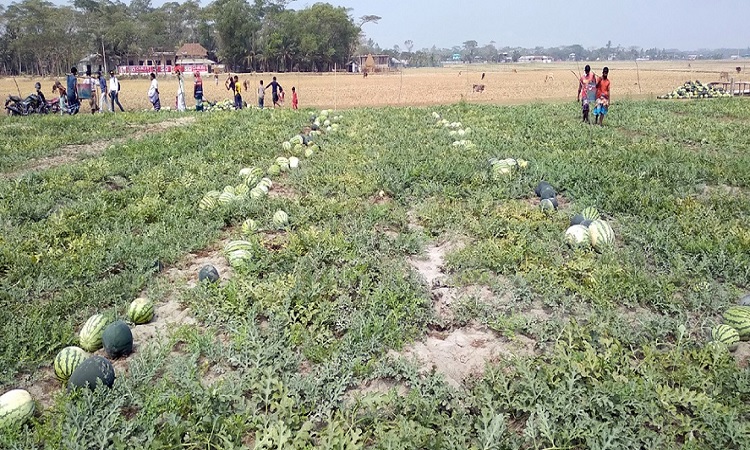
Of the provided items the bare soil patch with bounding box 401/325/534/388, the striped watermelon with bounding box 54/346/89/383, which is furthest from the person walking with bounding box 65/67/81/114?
the bare soil patch with bounding box 401/325/534/388

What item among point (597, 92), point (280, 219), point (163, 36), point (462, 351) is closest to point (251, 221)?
point (280, 219)

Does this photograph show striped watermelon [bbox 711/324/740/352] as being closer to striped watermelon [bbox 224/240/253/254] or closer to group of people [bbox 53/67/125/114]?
striped watermelon [bbox 224/240/253/254]

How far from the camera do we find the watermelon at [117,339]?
3781 millimetres

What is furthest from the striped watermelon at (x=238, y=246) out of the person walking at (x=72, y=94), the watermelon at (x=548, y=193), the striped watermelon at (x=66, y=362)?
the person walking at (x=72, y=94)

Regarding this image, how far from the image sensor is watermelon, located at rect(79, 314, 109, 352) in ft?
12.9

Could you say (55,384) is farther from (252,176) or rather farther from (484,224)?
(252,176)

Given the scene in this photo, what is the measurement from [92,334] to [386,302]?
2257 millimetres

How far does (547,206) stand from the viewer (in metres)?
6.71

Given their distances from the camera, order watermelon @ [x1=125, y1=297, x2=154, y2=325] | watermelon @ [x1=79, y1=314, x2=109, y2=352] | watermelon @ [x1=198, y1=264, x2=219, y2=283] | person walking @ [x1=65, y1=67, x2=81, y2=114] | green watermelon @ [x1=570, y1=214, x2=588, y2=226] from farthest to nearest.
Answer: person walking @ [x1=65, y1=67, x2=81, y2=114] < green watermelon @ [x1=570, y1=214, x2=588, y2=226] < watermelon @ [x1=198, y1=264, x2=219, y2=283] < watermelon @ [x1=125, y1=297, x2=154, y2=325] < watermelon @ [x1=79, y1=314, x2=109, y2=352]

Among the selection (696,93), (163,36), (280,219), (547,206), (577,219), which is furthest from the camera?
(163,36)

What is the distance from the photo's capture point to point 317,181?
8.33 m

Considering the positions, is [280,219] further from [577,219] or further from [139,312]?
[577,219]

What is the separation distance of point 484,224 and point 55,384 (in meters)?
4.44

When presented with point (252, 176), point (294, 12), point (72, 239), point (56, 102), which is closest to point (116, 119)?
point (56, 102)
